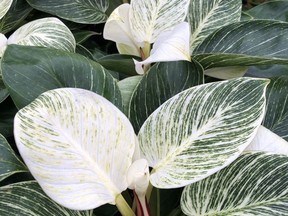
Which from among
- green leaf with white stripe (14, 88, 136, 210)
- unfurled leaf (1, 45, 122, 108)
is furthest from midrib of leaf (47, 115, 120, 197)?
unfurled leaf (1, 45, 122, 108)

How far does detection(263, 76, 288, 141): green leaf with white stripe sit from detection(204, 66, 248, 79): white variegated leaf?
0.08 metres

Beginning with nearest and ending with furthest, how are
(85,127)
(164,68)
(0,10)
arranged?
(85,127) → (164,68) → (0,10)

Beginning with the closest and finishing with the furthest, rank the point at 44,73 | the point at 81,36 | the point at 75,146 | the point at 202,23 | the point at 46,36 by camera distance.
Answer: the point at 75,146
the point at 44,73
the point at 46,36
the point at 202,23
the point at 81,36

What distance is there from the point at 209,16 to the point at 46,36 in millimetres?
275

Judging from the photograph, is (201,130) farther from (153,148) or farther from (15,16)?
(15,16)

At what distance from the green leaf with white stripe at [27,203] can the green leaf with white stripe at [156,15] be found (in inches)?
11.8

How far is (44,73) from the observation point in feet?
1.88

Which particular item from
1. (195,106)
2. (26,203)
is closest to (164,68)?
(195,106)

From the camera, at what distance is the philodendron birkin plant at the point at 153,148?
458 mm

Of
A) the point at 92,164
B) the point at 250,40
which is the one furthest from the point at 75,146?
the point at 250,40

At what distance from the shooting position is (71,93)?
0.48 metres

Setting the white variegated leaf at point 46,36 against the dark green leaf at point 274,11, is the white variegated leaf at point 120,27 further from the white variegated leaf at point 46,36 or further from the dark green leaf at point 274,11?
the dark green leaf at point 274,11

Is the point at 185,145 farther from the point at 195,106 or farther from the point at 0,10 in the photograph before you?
the point at 0,10

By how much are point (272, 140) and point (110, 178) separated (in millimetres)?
198
